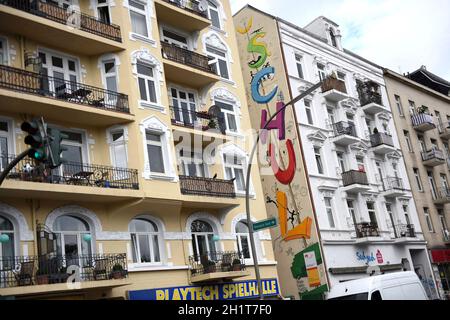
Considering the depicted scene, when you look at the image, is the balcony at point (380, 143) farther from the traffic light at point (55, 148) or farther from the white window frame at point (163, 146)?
the traffic light at point (55, 148)

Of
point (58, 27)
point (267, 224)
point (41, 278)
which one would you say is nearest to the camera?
point (41, 278)

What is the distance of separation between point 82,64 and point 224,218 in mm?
8789

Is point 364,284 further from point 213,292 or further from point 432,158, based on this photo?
point 432,158

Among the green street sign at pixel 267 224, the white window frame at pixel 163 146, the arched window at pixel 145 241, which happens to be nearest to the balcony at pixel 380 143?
the white window frame at pixel 163 146

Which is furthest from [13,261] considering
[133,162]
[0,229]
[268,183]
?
[268,183]

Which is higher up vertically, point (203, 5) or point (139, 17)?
point (203, 5)

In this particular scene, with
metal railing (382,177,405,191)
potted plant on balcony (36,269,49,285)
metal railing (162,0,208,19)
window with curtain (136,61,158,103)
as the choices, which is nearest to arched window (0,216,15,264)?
potted plant on balcony (36,269,49,285)

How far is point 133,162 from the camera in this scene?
1988 centimetres

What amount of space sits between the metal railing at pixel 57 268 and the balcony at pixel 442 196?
97.9 feet

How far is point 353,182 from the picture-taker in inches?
1265

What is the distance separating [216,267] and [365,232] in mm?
13496

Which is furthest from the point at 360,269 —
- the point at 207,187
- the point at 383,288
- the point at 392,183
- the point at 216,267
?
the point at 383,288

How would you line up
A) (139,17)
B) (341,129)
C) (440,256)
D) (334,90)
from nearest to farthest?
(139,17) < (341,129) < (334,90) < (440,256)

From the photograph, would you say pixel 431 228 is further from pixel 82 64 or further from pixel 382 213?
pixel 82 64
